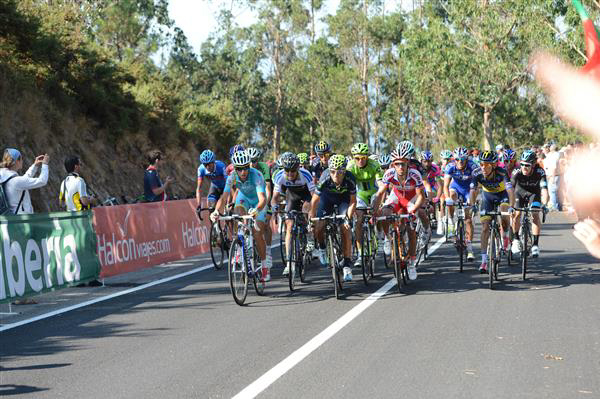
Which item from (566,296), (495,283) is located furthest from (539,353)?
(495,283)

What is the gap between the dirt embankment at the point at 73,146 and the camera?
22891 mm

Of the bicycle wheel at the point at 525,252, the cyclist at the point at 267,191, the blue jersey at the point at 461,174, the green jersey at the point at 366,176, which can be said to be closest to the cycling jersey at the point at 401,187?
the green jersey at the point at 366,176

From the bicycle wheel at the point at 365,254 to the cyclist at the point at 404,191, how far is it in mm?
424

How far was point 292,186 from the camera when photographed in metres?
12.8

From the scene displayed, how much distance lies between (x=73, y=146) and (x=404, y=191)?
55.2ft

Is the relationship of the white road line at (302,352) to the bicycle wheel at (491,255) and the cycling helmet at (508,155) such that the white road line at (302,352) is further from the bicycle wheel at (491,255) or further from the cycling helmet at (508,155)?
the cycling helmet at (508,155)

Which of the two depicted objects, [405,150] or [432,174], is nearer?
[405,150]

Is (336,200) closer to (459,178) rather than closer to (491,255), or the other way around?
(491,255)

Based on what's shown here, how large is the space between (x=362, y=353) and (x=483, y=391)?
1.59 m

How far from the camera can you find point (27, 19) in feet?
78.9

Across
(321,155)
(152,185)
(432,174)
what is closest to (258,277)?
(321,155)

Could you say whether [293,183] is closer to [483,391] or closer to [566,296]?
[566,296]

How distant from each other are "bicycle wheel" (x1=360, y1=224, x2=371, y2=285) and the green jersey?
708 millimetres

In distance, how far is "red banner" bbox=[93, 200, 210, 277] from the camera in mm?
13280
